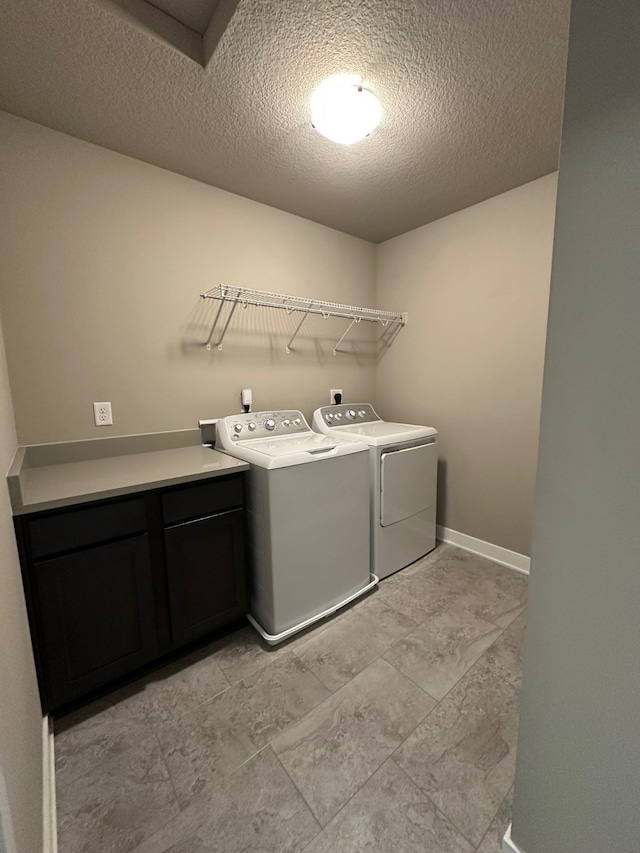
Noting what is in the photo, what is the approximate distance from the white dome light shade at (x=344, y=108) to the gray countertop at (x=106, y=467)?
1.49 m

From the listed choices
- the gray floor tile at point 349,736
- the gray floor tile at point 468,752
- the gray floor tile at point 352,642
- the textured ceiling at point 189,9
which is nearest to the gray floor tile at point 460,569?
the gray floor tile at point 352,642

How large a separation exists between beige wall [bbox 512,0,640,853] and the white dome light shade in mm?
939

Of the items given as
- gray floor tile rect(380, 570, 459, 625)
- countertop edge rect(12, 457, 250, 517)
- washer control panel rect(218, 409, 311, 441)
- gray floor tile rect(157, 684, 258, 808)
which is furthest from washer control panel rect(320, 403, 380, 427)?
gray floor tile rect(157, 684, 258, 808)

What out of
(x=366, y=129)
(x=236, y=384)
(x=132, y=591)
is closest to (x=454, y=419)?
(x=236, y=384)

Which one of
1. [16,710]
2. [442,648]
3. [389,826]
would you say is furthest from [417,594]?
[16,710]

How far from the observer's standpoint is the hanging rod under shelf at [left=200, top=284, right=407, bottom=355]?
2.01 m

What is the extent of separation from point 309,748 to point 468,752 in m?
0.54

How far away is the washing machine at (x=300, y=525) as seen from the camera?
5.22 feet

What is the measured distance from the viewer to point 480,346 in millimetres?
2338

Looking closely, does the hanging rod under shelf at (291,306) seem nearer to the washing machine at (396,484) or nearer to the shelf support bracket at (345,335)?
the shelf support bracket at (345,335)

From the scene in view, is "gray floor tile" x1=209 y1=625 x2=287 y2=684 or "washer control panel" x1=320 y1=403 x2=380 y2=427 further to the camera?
"washer control panel" x1=320 y1=403 x2=380 y2=427

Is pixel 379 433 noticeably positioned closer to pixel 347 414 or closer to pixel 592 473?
pixel 347 414

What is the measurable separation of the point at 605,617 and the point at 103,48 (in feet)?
7.15

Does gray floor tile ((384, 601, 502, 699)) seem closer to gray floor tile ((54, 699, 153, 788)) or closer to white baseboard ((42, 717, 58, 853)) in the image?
gray floor tile ((54, 699, 153, 788))
